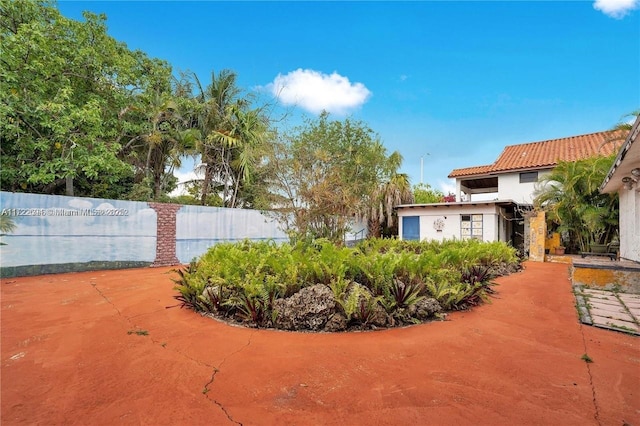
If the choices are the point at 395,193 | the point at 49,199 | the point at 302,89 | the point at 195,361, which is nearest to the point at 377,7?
the point at 302,89

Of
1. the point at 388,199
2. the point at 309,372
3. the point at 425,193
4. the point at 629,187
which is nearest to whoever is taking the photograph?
the point at 309,372

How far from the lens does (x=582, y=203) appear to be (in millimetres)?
10281

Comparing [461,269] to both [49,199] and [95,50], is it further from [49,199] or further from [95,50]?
[95,50]

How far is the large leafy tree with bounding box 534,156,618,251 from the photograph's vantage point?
972 cm

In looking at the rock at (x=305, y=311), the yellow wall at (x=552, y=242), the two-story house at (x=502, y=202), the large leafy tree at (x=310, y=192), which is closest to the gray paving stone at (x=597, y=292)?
the large leafy tree at (x=310, y=192)

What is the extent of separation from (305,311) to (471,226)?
1184 cm

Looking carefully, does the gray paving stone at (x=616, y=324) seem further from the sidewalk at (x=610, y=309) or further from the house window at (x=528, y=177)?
the house window at (x=528, y=177)

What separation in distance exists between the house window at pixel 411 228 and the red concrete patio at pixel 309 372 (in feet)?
35.4

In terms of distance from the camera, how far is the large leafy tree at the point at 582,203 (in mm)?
9719

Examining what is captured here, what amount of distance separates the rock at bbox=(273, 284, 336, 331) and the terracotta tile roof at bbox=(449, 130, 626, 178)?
14119 mm

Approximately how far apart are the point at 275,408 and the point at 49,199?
7.94 metres

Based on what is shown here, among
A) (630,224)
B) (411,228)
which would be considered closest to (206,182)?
(411,228)

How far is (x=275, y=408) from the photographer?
204cm

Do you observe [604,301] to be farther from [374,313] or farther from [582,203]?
[582,203]
